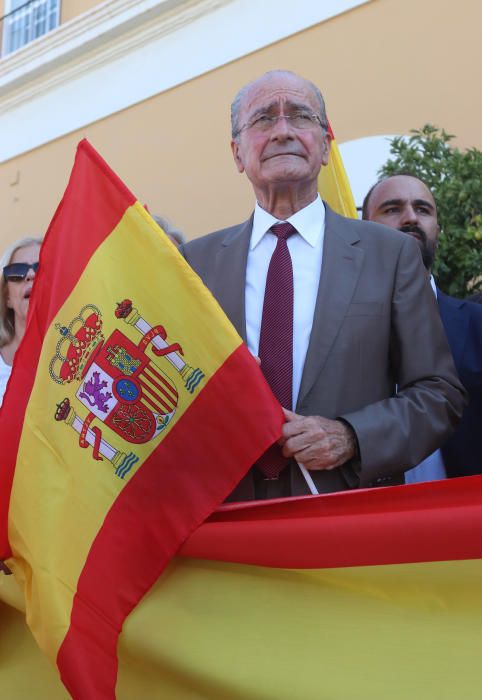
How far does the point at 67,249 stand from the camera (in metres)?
2.29

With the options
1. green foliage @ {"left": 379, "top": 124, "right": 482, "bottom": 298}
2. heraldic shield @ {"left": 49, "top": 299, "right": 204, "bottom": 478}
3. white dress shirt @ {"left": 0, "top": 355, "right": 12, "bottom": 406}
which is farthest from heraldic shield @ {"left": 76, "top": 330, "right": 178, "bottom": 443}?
green foliage @ {"left": 379, "top": 124, "right": 482, "bottom": 298}

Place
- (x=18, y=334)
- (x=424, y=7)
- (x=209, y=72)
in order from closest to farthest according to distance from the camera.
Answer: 1. (x=18, y=334)
2. (x=424, y=7)
3. (x=209, y=72)

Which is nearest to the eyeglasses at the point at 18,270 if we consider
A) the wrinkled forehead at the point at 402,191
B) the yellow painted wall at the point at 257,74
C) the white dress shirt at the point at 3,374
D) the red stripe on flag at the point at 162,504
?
the white dress shirt at the point at 3,374

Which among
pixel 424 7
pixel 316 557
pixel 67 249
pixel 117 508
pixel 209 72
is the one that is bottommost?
pixel 316 557

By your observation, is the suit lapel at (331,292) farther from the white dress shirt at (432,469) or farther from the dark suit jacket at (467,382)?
the white dress shirt at (432,469)

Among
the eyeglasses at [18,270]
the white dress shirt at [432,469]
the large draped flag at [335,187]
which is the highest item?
the eyeglasses at [18,270]

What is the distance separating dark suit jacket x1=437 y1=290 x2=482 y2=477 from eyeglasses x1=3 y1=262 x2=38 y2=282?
1.82 metres

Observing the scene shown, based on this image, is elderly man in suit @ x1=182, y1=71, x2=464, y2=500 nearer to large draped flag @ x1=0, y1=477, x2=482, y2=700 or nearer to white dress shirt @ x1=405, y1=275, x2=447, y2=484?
large draped flag @ x1=0, y1=477, x2=482, y2=700

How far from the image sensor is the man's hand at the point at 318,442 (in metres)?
2.02

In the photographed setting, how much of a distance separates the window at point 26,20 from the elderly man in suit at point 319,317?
8013mm

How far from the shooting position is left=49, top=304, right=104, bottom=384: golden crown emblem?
213 cm

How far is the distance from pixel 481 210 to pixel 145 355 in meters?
1.78

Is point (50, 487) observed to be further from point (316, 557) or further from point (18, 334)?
point (18, 334)

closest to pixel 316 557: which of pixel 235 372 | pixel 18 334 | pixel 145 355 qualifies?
pixel 235 372
